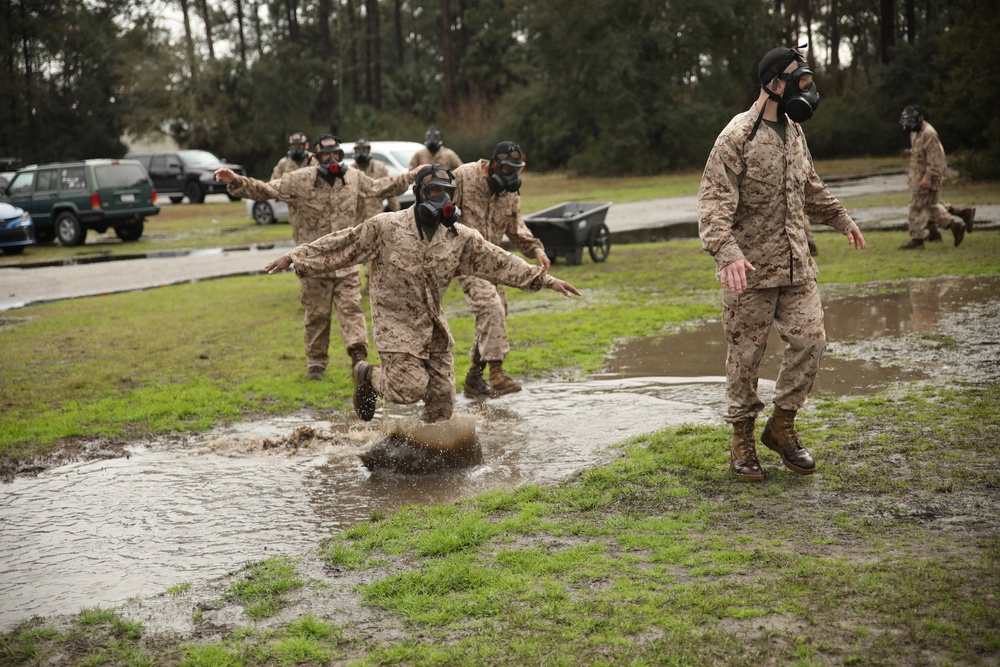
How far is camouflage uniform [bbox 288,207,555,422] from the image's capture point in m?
6.52

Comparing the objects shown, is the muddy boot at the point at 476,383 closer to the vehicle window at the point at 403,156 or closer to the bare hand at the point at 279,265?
the bare hand at the point at 279,265

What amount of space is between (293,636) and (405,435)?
2523 mm

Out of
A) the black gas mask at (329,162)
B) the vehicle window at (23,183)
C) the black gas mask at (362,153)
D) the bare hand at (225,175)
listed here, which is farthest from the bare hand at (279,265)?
the vehicle window at (23,183)

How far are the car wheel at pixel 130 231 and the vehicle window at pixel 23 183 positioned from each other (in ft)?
8.08

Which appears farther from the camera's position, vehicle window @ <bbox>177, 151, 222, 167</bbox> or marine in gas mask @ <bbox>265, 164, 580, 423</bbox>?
vehicle window @ <bbox>177, 151, 222, 167</bbox>

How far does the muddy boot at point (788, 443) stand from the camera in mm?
5750

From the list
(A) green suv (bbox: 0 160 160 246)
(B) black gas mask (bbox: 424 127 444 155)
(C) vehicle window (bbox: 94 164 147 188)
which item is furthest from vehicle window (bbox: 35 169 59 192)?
(B) black gas mask (bbox: 424 127 444 155)

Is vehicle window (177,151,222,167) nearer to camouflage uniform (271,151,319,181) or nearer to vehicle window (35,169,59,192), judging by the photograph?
vehicle window (35,169,59,192)

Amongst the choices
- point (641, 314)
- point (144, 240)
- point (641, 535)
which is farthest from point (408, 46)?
point (641, 535)

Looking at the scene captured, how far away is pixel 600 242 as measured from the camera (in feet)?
54.3

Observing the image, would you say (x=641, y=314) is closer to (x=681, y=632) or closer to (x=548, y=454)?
(x=548, y=454)

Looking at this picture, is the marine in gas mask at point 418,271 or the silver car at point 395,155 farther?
the silver car at point 395,155

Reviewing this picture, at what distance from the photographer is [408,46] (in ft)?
272

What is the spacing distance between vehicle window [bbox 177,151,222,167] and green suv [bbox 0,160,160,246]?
13.1m
